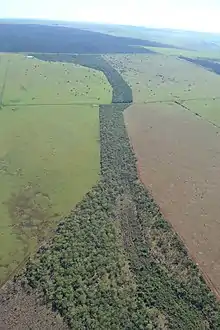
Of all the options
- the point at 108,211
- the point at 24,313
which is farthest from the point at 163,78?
the point at 24,313

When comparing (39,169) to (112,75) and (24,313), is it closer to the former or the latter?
(24,313)

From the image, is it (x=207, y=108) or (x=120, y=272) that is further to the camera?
(x=207, y=108)

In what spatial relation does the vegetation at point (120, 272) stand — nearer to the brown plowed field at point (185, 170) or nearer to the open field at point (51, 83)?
the brown plowed field at point (185, 170)

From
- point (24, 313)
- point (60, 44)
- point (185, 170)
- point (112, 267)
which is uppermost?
point (185, 170)

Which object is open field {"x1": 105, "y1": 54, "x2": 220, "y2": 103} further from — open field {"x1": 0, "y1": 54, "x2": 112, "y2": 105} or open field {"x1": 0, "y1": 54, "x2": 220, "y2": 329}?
open field {"x1": 0, "y1": 54, "x2": 220, "y2": 329}

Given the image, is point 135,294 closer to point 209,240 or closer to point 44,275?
point 44,275

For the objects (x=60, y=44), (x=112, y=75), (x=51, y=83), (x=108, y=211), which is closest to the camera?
(x=108, y=211)

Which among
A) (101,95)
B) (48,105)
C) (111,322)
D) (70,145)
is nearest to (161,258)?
(111,322)
